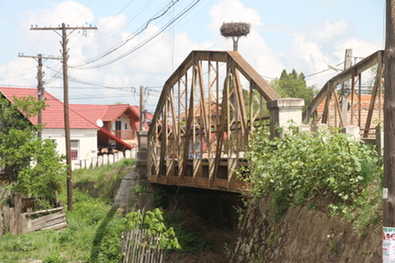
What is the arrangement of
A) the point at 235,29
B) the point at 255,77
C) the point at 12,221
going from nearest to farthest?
the point at 255,77 → the point at 12,221 → the point at 235,29

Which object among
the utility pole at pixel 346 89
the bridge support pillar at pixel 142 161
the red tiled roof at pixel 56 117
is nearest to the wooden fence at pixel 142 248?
the bridge support pillar at pixel 142 161

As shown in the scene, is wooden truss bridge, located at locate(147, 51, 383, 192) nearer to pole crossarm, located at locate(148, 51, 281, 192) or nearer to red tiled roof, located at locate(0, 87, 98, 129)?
pole crossarm, located at locate(148, 51, 281, 192)

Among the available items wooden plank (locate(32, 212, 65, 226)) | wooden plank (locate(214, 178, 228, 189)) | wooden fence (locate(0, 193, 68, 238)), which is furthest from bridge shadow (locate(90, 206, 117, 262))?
wooden plank (locate(214, 178, 228, 189))

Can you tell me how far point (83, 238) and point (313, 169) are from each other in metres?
17.6

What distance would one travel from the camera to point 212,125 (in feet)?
64.5

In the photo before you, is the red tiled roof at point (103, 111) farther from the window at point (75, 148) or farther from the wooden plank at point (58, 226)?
the wooden plank at point (58, 226)

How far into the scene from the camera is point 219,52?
17703 millimetres

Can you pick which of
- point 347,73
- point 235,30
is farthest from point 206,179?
point 235,30

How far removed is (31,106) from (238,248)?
66.8 ft

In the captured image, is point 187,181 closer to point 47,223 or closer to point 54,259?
point 54,259

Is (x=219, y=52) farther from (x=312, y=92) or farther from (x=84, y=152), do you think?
(x=312, y=92)

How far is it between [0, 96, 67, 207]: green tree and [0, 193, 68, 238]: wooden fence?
1487 millimetres

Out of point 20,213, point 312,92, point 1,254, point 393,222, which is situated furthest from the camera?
point 312,92

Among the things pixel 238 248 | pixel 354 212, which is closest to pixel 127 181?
pixel 238 248
